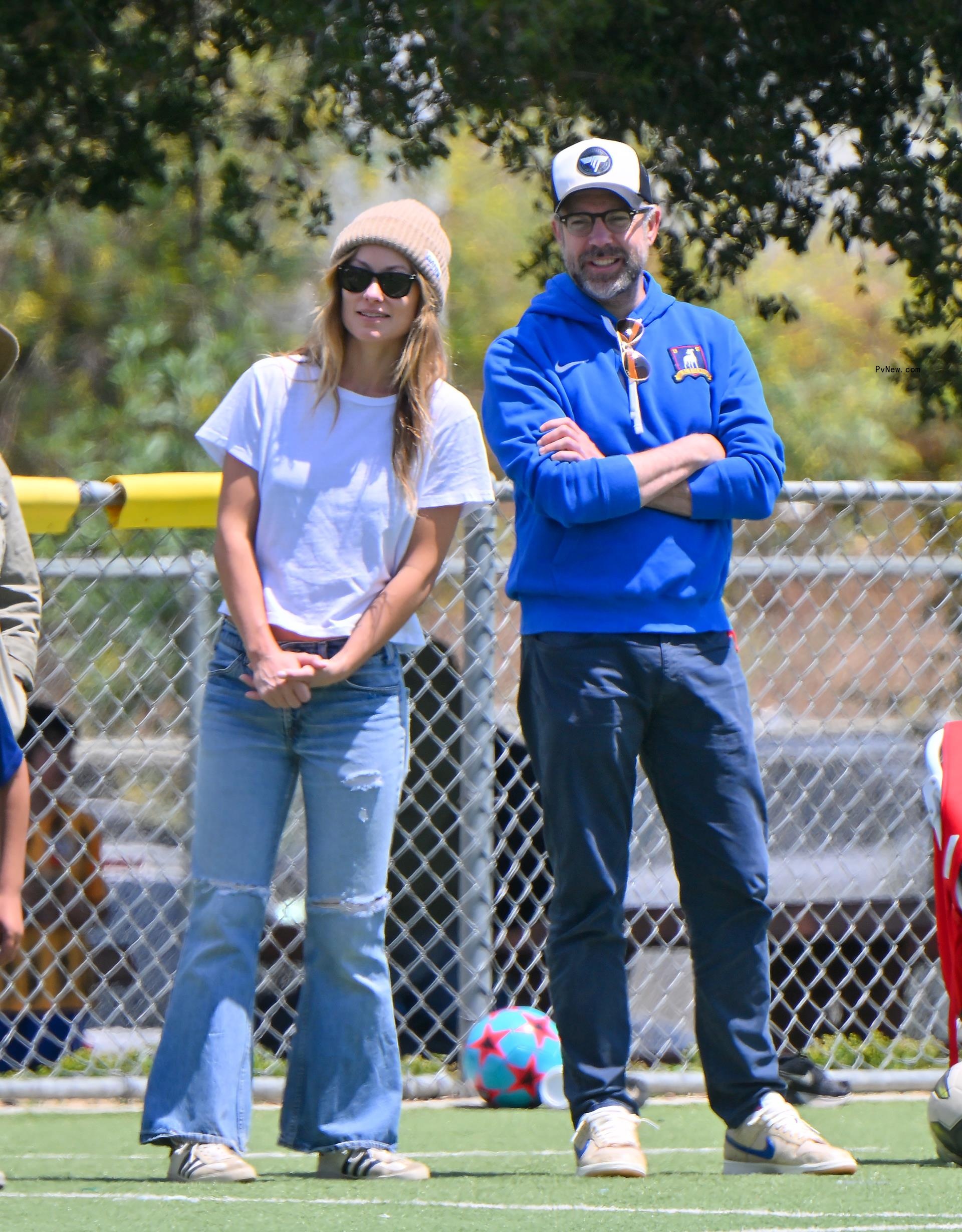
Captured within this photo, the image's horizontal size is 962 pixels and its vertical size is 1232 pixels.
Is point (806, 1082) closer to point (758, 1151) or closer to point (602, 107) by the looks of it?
point (758, 1151)

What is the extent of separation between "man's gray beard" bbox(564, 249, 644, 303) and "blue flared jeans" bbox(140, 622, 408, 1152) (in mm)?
965

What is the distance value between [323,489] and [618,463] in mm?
639

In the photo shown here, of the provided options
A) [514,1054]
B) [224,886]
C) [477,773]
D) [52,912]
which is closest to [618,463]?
[224,886]

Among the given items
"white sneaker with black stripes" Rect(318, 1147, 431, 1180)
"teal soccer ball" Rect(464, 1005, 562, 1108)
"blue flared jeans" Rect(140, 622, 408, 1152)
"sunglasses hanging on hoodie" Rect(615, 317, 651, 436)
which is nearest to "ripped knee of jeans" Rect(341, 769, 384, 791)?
"blue flared jeans" Rect(140, 622, 408, 1152)

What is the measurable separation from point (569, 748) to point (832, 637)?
253 centimetres

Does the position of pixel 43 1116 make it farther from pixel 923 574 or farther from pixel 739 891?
pixel 923 574

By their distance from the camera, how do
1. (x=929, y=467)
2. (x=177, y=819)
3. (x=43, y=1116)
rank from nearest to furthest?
1. (x=43, y=1116)
2. (x=177, y=819)
3. (x=929, y=467)

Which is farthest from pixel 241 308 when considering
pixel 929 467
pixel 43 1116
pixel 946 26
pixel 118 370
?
pixel 43 1116

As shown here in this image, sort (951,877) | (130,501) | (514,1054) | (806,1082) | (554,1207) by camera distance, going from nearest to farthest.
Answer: (554,1207), (951,877), (130,501), (514,1054), (806,1082)

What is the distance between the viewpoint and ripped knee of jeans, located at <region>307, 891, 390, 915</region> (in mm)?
3846

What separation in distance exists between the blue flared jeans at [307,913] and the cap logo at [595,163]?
118cm

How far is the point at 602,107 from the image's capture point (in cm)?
670

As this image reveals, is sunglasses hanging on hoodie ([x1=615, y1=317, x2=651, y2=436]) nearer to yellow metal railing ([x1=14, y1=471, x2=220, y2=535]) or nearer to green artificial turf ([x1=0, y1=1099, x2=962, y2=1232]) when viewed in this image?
yellow metal railing ([x1=14, y1=471, x2=220, y2=535])

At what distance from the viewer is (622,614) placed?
12.6ft
